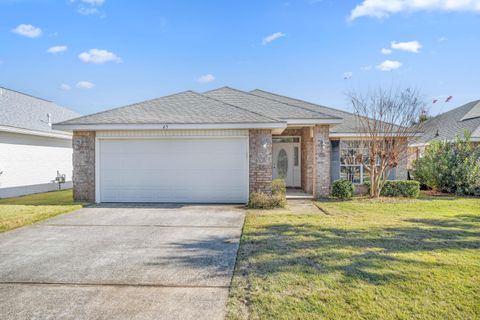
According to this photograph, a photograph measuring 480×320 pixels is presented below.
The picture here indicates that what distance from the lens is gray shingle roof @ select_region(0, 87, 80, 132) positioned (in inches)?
490

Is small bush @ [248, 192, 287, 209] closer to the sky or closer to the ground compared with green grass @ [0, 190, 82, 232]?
closer to the sky

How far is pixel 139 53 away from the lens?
15117mm

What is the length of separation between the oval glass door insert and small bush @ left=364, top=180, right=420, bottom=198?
4.65m

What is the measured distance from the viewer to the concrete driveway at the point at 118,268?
320 centimetres

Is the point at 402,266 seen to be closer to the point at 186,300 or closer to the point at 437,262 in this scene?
the point at 437,262

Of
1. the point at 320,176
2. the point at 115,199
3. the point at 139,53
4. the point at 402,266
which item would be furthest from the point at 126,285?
the point at 139,53

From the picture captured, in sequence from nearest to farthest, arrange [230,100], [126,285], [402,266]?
[126,285], [402,266], [230,100]

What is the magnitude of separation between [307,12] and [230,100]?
5.02 m

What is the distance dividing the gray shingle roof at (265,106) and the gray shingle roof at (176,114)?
1.77 meters

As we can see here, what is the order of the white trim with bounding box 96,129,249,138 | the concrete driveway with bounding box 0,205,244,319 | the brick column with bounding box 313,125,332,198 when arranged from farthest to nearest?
the brick column with bounding box 313,125,332,198, the white trim with bounding box 96,129,249,138, the concrete driveway with bounding box 0,205,244,319

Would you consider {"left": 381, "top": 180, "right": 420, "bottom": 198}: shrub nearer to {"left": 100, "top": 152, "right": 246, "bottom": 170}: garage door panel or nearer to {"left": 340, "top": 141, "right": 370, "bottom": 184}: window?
{"left": 340, "top": 141, "right": 370, "bottom": 184}: window

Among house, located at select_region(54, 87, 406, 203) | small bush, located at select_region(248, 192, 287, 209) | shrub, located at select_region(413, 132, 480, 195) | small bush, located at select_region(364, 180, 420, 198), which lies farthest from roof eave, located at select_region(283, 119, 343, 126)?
shrub, located at select_region(413, 132, 480, 195)

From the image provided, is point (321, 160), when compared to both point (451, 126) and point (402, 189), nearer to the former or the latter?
point (402, 189)

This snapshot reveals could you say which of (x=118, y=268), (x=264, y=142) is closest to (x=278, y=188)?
(x=264, y=142)
